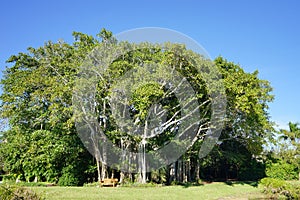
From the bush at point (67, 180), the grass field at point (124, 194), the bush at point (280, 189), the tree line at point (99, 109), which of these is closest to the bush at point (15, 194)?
the grass field at point (124, 194)

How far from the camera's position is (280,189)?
10914 millimetres

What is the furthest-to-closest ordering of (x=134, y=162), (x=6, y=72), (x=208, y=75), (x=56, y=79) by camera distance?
(x=6, y=72) < (x=134, y=162) < (x=56, y=79) < (x=208, y=75)

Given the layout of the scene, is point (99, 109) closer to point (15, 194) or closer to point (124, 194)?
point (124, 194)

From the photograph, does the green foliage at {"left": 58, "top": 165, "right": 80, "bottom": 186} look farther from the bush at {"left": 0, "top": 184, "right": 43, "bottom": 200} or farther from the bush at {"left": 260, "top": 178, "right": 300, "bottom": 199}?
the bush at {"left": 0, "top": 184, "right": 43, "bottom": 200}

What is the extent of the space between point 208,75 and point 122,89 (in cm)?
417

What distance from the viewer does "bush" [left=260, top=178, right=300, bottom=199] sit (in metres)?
10.6

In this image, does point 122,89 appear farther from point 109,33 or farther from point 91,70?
point 109,33

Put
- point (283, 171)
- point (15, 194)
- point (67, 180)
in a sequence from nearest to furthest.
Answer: point (15, 194)
point (67, 180)
point (283, 171)

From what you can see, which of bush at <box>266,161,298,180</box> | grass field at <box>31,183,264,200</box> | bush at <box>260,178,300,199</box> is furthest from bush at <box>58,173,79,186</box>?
bush at <box>266,161,298,180</box>

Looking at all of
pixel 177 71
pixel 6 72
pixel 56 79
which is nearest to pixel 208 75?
pixel 177 71

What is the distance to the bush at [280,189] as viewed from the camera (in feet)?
34.7

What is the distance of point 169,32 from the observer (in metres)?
14.5

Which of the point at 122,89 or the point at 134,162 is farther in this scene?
the point at 134,162

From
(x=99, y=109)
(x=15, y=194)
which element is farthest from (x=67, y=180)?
(x=15, y=194)
